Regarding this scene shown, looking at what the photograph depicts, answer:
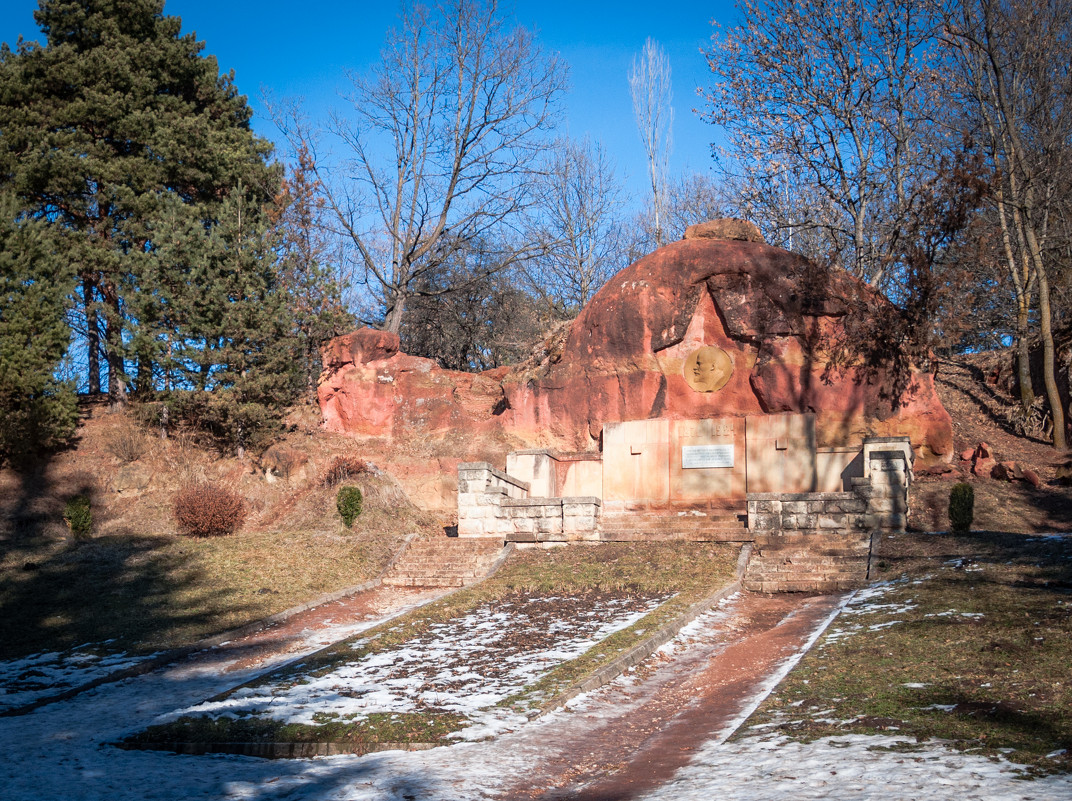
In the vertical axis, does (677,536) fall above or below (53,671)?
above

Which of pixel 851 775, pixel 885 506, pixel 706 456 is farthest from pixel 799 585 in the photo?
pixel 851 775

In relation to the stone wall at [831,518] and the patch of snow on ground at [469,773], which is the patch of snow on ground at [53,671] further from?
the stone wall at [831,518]

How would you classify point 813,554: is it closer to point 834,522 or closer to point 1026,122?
point 834,522

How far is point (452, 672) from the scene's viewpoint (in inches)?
369

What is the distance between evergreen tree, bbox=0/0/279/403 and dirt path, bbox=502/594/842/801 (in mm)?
18217

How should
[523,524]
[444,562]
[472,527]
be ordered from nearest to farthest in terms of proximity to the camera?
1. [444,562]
2. [523,524]
3. [472,527]

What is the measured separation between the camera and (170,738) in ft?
24.5

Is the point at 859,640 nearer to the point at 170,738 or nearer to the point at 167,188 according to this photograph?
the point at 170,738

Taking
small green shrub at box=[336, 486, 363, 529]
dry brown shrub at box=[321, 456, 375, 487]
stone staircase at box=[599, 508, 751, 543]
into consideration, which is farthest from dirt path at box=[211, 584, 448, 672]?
dry brown shrub at box=[321, 456, 375, 487]

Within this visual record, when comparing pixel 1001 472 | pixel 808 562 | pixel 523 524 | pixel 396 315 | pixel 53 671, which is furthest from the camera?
pixel 396 315

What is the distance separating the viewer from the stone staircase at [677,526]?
16.5 m

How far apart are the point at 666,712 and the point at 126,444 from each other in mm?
19504

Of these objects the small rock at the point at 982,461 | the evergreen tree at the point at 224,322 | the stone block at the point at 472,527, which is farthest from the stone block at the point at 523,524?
the small rock at the point at 982,461

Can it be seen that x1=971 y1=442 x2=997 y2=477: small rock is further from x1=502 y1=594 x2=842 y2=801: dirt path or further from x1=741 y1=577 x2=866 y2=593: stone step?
x1=502 y1=594 x2=842 y2=801: dirt path
